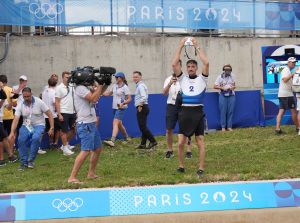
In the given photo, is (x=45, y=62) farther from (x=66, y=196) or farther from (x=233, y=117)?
(x=66, y=196)

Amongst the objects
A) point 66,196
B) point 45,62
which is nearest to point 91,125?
point 66,196

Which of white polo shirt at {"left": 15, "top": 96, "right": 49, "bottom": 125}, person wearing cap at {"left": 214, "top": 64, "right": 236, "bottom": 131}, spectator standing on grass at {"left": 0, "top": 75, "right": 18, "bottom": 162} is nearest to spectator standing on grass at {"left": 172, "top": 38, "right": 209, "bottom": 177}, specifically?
white polo shirt at {"left": 15, "top": 96, "right": 49, "bottom": 125}

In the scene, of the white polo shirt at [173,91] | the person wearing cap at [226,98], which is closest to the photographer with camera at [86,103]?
the white polo shirt at [173,91]

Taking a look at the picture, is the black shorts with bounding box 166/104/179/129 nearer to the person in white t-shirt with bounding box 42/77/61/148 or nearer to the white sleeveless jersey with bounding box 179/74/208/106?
the white sleeveless jersey with bounding box 179/74/208/106

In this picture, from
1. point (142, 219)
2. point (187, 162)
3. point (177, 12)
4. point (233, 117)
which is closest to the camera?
point (142, 219)

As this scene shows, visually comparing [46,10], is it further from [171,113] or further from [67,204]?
[67,204]

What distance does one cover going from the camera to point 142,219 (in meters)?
6.90

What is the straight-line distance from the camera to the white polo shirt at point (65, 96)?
11328mm

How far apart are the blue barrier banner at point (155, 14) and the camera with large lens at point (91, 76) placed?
732 cm

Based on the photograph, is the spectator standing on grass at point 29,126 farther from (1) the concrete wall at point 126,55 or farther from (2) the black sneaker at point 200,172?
(1) the concrete wall at point 126,55

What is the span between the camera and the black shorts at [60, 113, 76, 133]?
1141cm

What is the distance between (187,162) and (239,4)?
29.5 feet

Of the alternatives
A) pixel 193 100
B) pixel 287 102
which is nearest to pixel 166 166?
pixel 193 100

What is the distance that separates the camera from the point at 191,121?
26.5ft
